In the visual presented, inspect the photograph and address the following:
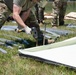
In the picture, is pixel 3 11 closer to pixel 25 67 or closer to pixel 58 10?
pixel 25 67

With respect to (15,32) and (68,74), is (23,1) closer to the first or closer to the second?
(68,74)

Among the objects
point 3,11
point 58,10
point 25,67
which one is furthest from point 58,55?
point 58,10

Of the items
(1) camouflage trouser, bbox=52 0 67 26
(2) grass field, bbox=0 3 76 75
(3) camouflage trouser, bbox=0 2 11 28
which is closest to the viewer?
(2) grass field, bbox=0 3 76 75

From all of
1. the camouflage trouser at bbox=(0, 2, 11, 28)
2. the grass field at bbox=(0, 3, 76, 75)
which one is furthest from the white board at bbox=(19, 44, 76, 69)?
the camouflage trouser at bbox=(0, 2, 11, 28)

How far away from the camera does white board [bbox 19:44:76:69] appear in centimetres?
433

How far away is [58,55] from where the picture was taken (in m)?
4.55

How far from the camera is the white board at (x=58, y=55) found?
4328mm

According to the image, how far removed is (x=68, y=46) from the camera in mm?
4879

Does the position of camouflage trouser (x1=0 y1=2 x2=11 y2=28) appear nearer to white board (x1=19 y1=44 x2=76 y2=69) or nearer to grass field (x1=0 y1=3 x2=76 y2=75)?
grass field (x1=0 y1=3 x2=76 y2=75)

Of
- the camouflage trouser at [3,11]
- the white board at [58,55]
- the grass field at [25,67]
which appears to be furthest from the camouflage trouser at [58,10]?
Answer: the white board at [58,55]

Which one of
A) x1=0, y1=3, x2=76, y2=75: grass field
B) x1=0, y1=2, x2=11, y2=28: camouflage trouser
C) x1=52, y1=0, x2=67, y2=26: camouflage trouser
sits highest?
x1=0, y1=2, x2=11, y2=28: camouflage trouser

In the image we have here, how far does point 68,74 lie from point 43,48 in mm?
1063

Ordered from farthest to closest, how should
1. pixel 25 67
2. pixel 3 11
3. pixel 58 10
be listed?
1. pixel 58 10
2. pixel 3 11
3. pixel 25 67

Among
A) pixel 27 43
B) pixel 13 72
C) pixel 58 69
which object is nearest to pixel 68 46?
pixel 58 69
